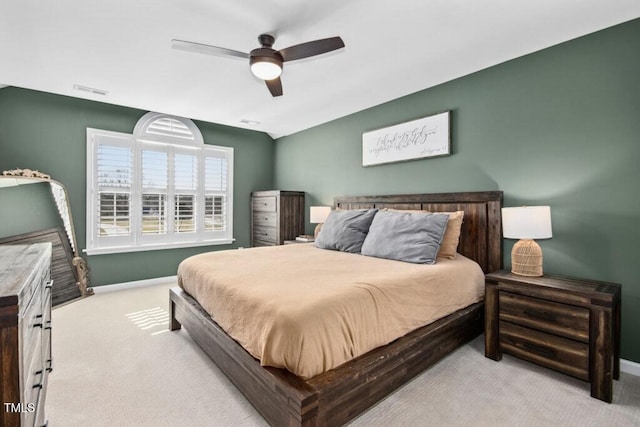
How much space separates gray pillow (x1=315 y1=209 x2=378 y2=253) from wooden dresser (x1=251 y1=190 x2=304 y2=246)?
1.57 metres

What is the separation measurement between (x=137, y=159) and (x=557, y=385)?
211 inches

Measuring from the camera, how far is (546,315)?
2119 mm

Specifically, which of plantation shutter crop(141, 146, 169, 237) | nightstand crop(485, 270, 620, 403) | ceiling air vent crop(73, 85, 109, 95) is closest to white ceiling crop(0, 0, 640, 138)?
ceiling air vent crop(73, 85, 109, 95)

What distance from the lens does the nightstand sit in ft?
6.21

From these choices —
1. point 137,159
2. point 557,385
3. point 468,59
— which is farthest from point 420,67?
point 137,159

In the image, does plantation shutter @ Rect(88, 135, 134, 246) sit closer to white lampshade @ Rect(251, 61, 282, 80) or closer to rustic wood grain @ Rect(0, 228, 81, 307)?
rustic wood grain @ Rect(0, 228, 81, 307)

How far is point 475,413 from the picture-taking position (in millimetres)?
1778

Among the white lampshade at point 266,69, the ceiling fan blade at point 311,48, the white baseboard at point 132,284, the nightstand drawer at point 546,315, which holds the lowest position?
the white baseboard at point 132,284

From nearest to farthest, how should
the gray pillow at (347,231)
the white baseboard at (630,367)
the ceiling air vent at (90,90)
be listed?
the white baseboard at (630,367), the gray pillow at (347,231), the ceiling air vent at (90,90)

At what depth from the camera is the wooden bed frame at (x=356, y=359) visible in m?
1.44

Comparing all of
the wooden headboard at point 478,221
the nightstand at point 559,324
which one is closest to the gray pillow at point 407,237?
the wooden headboard at point 478,221

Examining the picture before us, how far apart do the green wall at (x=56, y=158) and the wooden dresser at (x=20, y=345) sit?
→ 288 centimetres

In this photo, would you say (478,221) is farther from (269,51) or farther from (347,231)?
(269,51)

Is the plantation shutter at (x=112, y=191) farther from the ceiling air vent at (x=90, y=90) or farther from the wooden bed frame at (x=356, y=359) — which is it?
the wooden bed frame at (x=356, y=359)
